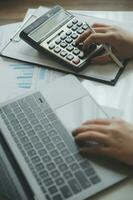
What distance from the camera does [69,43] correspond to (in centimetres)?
84

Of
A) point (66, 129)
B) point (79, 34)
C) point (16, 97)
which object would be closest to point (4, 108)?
point (16, 97)

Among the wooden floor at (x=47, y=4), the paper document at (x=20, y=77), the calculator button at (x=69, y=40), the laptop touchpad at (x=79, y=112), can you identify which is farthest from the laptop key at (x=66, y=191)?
the wooden floor at (x=47, y=4)

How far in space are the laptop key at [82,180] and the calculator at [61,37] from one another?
0.28 m

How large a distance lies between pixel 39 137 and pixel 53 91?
139mm

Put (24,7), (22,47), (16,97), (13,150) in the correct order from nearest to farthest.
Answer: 1. (13,150)
2. (16,97)
3. (22,47)
4. (24,7)

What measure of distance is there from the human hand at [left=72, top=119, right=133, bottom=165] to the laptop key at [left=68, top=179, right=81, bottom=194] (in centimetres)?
6

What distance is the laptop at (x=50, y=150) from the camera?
600 mm

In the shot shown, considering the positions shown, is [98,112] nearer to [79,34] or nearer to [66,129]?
[66,129]

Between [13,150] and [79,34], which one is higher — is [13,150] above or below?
below

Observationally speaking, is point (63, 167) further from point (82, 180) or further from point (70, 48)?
point (70, 48)

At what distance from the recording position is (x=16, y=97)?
0.77 meters

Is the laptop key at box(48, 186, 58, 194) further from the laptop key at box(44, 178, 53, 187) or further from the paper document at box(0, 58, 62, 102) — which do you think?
the paper document at box(0, 58, 62, 102)

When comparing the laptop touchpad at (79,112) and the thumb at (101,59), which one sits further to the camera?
the thumb at (101,59)

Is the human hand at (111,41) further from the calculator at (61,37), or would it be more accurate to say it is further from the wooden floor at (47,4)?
the wooden floor at (47,4)
